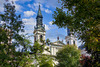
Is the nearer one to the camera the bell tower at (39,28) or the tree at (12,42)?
the tree at (12,42)

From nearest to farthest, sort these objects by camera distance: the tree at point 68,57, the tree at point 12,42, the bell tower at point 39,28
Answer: the tree at point 12,42, the tree at point 68,57, the bell tower at point 39,28

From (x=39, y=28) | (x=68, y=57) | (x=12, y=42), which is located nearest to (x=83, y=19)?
(x=12, y=42)

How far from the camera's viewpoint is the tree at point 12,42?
23.2 feet

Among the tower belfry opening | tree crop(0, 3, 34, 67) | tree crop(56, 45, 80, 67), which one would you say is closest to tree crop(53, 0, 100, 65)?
tree crop(0, 3, 34, 67)

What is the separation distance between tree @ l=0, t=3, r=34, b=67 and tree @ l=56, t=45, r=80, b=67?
3605 centimetres

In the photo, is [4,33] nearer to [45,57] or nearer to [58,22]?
[45,57]

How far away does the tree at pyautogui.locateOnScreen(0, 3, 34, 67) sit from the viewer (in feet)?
23.2

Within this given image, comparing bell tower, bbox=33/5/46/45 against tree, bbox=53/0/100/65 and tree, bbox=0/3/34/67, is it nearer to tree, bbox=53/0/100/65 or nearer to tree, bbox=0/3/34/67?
tree, bbox=53/0/100/65

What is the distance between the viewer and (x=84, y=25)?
9.68 metres

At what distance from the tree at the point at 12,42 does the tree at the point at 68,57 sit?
3605 cm

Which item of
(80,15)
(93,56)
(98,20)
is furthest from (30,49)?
(93,56)

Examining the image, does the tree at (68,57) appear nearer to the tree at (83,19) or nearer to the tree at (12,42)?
the tree at (83,19)

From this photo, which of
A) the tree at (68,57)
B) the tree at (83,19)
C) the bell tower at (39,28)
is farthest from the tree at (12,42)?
the bell tower at (39,28)

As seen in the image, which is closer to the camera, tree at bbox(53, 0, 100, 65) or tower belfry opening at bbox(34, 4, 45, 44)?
tree at bbox(53, 0, 100, 65)
